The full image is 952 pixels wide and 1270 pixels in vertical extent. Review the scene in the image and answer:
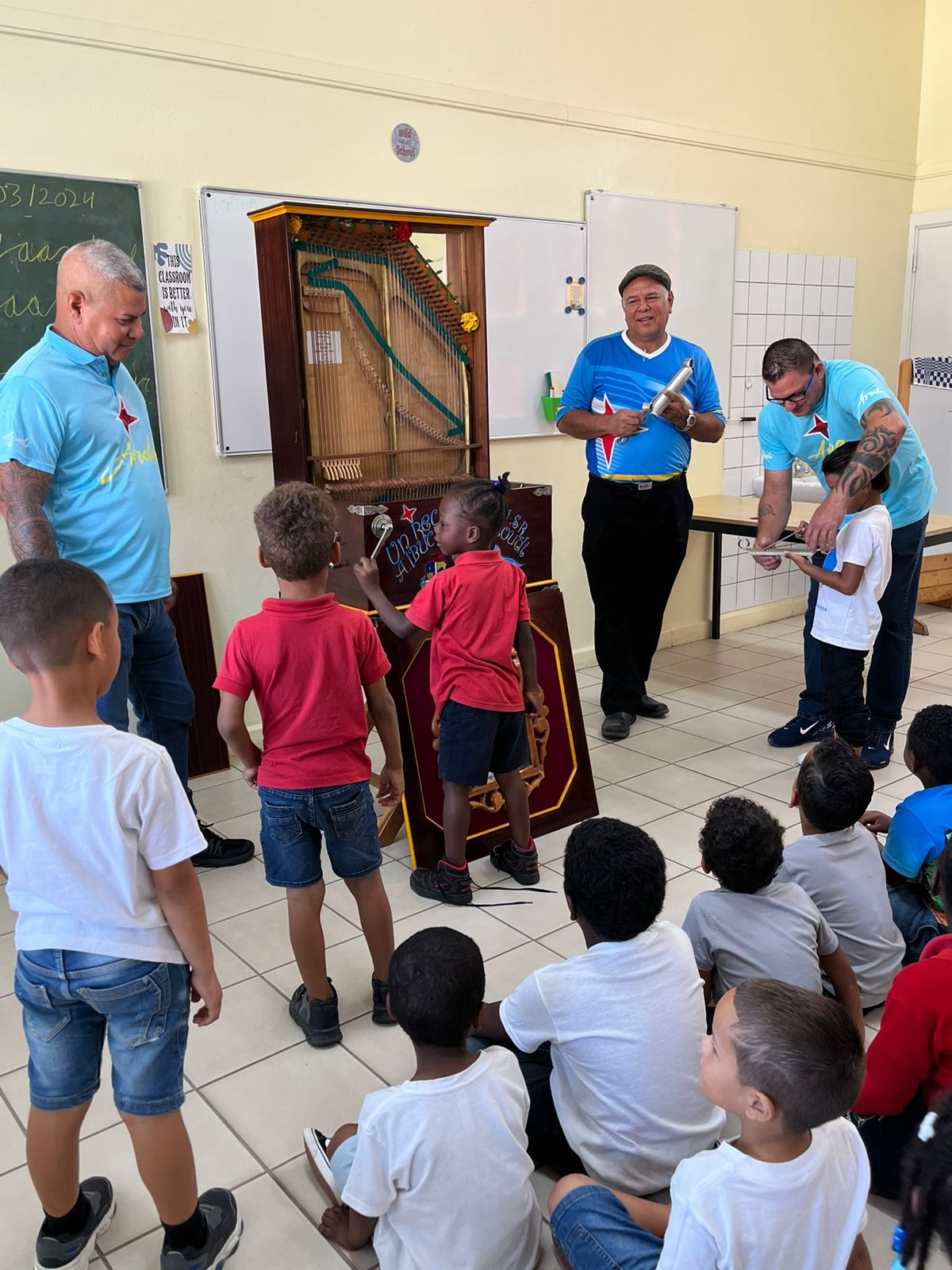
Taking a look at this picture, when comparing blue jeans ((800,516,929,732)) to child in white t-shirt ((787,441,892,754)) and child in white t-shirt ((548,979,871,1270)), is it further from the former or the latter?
child in white t-shirt ((548,979,871,1270))

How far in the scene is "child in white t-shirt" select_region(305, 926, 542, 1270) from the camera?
150 centimetres

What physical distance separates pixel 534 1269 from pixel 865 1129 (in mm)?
621

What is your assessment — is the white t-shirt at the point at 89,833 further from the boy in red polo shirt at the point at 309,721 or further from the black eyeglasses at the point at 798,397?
the black eyeglasses at the point at 798,397

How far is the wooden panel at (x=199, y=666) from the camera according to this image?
12.6 feet

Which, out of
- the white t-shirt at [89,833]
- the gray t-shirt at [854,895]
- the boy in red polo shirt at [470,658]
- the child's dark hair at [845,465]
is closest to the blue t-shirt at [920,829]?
the gray t-shirt at [854,895]

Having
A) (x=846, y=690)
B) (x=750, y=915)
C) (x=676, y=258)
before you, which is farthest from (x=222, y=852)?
(x=676, y=258)

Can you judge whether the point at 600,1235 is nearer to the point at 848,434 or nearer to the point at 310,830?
the point at 310,830

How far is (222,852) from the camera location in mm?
3252

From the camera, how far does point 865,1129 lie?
1.83m

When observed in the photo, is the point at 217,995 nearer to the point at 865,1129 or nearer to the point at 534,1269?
the point at 534,1269

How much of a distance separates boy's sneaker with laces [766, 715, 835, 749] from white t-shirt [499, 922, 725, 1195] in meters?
2.49

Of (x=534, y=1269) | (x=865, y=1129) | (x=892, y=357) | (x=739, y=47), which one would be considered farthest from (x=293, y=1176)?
(x=892, y=357)

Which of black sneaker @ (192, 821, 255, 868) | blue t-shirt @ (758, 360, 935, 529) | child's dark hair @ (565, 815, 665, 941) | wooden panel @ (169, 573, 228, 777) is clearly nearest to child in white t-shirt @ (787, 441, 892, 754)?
blue t-shirt @ (758, 360, 935, 529)

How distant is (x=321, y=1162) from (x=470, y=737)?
122 cm
